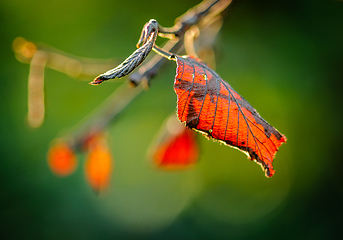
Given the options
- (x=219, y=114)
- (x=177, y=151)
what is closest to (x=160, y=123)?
(x=177, y=151)

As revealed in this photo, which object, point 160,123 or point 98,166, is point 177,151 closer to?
point 98,166

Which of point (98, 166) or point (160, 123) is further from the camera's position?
point (160, 123)

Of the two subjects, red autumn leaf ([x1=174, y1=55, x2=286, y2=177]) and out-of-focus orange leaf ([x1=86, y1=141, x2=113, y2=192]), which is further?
out-of-focus orange leaf ([x1=86, y1=141, x2=113, y2=192])

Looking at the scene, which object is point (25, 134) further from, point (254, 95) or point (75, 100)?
point (254, 95)

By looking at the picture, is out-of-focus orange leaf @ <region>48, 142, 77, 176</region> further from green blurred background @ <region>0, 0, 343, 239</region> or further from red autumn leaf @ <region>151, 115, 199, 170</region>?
green blurred background @ <region>0, 0, 343, 239</region>

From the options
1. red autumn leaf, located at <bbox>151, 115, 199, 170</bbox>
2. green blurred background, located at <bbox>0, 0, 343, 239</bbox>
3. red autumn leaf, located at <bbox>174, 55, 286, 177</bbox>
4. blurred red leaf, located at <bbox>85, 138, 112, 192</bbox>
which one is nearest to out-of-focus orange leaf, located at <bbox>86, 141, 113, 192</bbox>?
blurred red leaf, located at <bbox>85, 138, 112, 192</bbox>

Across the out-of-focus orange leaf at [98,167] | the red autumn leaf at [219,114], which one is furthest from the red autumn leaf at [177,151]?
the red autumn leaf at [219,114]
